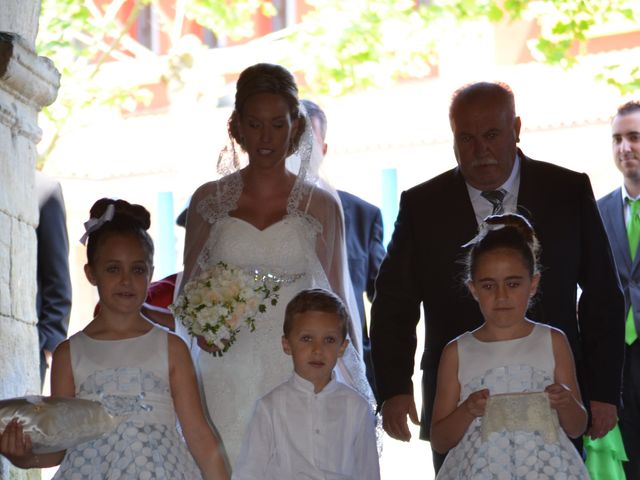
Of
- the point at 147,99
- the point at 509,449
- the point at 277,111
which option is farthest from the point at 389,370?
the point at 147,99

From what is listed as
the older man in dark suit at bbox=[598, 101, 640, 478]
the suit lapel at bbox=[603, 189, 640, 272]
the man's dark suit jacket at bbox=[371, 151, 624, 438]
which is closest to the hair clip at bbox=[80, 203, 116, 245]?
the man's dark suit jacket at bbox=[371, 151, 624, 438]

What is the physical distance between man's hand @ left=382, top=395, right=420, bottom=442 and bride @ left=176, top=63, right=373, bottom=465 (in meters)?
0.38

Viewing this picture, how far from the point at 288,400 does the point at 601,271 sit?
1352 millimetres

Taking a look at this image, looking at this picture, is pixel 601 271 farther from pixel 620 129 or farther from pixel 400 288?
pixel 620 129

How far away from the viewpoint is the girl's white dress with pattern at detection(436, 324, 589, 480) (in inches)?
184

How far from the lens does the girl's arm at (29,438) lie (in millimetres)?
4289

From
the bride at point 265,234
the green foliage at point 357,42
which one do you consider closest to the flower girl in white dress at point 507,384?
the bride at point 265,234

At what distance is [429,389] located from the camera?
17.7 ft

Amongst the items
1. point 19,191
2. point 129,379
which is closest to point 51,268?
point 19,191

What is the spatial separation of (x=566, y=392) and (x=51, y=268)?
3.05 m

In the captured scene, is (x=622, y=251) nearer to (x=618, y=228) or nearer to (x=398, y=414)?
(x=618, y=228)

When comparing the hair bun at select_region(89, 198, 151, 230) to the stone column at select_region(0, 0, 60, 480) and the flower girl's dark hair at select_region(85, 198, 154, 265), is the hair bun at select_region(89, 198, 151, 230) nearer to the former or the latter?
the flower girl's dark hair at select_region(85, 198, 154, 265)

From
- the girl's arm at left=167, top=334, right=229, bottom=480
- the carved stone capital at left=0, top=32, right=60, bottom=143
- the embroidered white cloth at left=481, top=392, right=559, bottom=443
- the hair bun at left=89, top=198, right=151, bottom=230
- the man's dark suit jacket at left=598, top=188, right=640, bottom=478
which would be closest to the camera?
the embroidered white cloth at left=481, top=392, right=559, bottom=443

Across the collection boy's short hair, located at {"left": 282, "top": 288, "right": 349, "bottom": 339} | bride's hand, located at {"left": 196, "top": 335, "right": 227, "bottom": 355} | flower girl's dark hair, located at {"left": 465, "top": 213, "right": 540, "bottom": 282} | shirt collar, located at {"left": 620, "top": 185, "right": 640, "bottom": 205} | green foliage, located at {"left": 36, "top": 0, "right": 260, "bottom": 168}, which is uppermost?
green foliage, located at {"left": 36, "top": 0, "right": 260, "bottom": 168}
